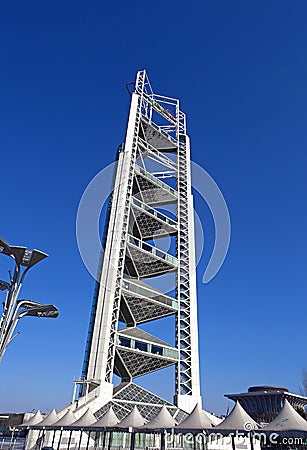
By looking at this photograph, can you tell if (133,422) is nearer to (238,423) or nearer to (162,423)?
(162,423)

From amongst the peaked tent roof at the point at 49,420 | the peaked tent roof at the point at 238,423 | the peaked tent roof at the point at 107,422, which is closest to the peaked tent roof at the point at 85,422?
the peaked tent roof at the point at 107,422

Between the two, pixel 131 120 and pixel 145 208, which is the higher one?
pixel 131 120

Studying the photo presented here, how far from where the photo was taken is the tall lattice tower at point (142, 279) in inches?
2010

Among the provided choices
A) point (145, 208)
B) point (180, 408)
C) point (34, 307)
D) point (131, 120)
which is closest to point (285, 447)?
point (180, 408)

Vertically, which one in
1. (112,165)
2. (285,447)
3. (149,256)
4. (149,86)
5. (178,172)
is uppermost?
(149,86)

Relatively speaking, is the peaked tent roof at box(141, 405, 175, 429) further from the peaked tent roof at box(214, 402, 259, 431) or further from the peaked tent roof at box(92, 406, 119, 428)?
the peaked tent roof at box(214, 402, 259, 431)

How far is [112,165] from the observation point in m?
70.2

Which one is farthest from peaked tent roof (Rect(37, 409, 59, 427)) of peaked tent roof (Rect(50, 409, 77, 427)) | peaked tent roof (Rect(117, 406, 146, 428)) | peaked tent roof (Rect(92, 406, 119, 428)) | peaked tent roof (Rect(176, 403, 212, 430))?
peaked tent roof (Rect(176, 403, 212, 430))

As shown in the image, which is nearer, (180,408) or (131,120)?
(180,408)

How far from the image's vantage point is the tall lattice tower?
2010 inches

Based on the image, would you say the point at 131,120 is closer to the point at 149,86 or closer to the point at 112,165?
the point at 112,165

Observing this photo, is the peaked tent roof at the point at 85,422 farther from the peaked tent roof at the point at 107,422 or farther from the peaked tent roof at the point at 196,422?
the peaked tent roof at the point at 196,422

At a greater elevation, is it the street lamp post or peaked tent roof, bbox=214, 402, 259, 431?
the street lamp post

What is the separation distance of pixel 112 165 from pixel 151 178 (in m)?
8.41
